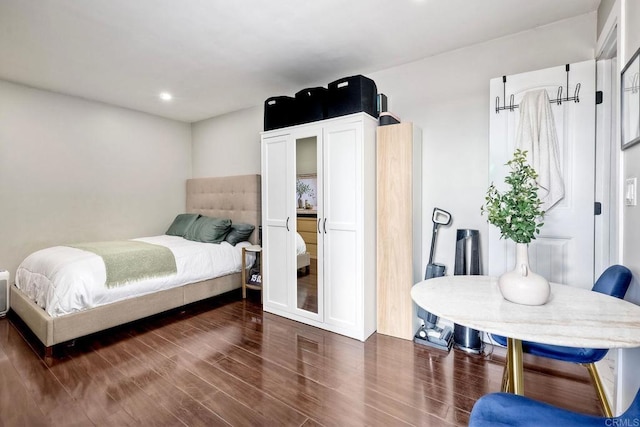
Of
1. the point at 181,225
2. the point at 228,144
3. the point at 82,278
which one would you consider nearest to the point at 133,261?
the point at 82,278

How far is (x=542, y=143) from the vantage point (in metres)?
2.21

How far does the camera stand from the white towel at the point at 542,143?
7.17 feet

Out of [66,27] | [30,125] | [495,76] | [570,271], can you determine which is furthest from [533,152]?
[30,125]

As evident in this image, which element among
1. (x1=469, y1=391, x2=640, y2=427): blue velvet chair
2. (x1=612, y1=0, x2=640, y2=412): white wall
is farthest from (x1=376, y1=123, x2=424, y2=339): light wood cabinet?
(x1=469, y1=391, x2=640, y2=427): blue velvet chair

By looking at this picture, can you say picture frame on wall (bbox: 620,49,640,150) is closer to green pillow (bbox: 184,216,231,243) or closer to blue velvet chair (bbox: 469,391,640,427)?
blue velvet chair (bbox: 469,391,640,427)

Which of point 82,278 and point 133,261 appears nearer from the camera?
point 82,278

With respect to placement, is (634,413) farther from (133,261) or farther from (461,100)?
(133,261)

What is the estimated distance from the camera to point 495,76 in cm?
252

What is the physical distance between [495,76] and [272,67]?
6.63 feet

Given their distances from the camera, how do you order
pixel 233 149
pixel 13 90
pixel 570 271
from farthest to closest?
1. pixel 233 149
2. pixel 13 90
3. pixel 570 271

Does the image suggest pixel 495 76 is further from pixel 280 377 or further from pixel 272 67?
pixel 280 377

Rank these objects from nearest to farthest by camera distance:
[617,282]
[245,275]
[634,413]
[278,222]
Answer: [634,413] → [617,282] → [278,222] → [245,275]

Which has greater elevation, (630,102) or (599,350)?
(630,102)

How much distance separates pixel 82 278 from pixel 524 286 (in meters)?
3.06
